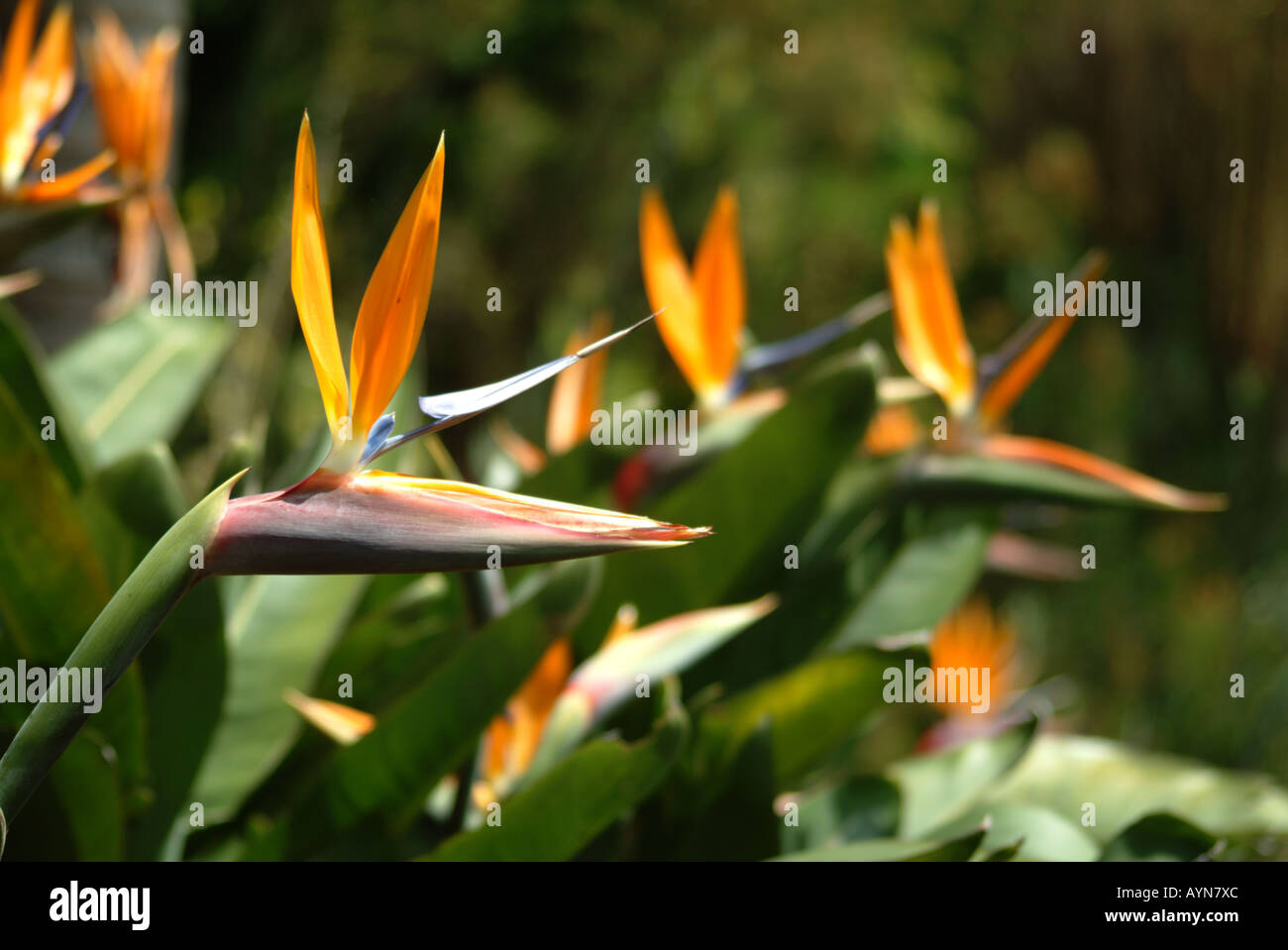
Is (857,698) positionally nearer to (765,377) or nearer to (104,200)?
(765,377)

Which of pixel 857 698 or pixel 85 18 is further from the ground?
pixel 85 18

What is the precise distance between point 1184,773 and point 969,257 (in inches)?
125

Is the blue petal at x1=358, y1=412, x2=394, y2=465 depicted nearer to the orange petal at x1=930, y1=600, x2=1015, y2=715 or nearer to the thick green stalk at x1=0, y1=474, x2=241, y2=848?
the thick green stalk at x1=0, y1=474, x2=241, y2=848

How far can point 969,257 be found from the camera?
12.5 feet

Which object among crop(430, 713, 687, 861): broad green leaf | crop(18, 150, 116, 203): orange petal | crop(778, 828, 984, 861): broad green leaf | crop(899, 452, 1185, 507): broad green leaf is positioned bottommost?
crop(778, 828, 984, 861): broad green leaf

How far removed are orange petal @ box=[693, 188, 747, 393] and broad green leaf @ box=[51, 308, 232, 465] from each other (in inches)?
16.5

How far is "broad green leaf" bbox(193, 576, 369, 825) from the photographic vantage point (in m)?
0.70

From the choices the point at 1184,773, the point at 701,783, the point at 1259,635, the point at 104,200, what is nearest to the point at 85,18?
the point at 104,200

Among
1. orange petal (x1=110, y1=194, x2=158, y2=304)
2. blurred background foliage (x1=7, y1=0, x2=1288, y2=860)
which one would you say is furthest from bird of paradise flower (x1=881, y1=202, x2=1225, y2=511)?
blurred background foliage (x1=7, y1=0, x2=1288, y2=860)

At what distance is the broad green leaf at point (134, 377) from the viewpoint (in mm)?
888

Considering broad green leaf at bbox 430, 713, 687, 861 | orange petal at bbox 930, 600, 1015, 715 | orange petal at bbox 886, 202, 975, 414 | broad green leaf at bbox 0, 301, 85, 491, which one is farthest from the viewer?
orange petal at bbox 930, 600, 1015, 715
